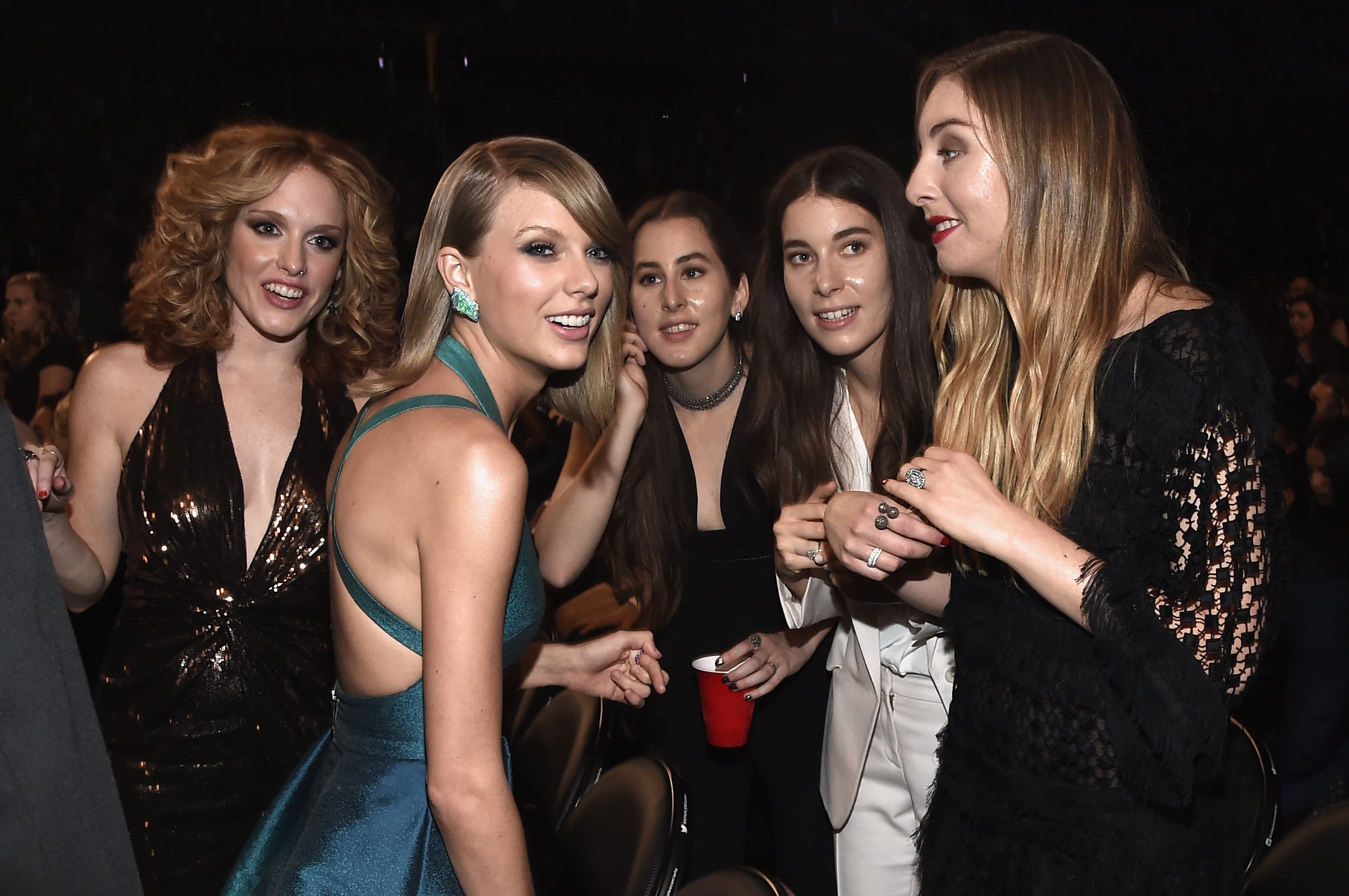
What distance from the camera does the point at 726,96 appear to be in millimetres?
9414

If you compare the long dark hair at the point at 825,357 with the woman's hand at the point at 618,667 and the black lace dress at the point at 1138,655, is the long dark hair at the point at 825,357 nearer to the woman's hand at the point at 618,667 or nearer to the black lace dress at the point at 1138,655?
the woman's hand at the point at 618,667

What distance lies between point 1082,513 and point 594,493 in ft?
4.82

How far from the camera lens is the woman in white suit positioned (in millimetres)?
2324

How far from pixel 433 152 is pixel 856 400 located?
275 inches

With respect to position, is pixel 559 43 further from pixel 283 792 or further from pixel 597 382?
pixel 283 792

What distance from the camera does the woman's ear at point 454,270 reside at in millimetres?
1742

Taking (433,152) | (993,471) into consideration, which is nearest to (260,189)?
(993,471)

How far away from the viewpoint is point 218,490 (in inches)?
88.9

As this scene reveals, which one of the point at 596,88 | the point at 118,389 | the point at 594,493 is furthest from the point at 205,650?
the point at 596,88

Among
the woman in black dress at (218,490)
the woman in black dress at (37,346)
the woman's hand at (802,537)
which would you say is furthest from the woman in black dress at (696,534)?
the woman in black dress at (37,346)

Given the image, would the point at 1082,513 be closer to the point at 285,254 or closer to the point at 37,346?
the point at 285,254

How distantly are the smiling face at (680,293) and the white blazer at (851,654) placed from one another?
1.61ft

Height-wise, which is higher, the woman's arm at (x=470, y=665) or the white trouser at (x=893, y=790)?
the woman's arm at (x=470, y=665)

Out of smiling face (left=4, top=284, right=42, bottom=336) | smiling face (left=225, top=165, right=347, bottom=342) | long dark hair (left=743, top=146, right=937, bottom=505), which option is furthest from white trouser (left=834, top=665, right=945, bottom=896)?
smiling face (left=4, top=284, right=42, bottom=336)
